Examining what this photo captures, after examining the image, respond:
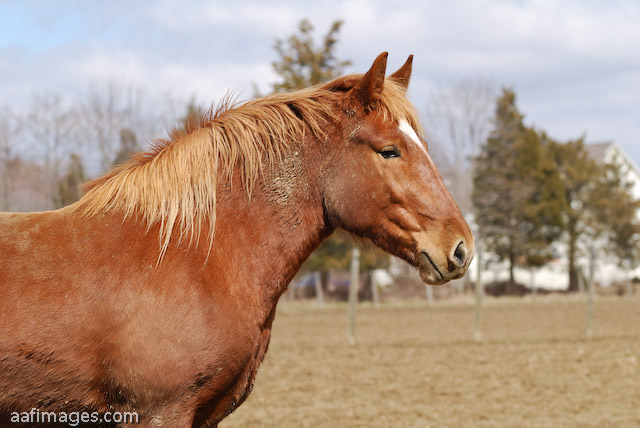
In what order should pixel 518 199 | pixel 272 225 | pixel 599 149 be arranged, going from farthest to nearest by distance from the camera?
pixel 599 149
pixel 518 199
pixel 272 225

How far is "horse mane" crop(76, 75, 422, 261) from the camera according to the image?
119 inches

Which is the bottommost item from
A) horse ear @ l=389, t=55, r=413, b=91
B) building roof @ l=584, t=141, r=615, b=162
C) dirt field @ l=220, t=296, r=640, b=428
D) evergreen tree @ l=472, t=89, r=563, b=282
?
Answer: dirt field @ l=220, t=296, r=640, b=428

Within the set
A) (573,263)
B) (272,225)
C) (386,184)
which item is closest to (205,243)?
(272,225)

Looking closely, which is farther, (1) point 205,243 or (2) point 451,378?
(2) point 451,378

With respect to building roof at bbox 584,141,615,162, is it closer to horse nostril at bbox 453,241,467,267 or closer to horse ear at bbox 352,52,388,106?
horse ear at bbox 352,52,388,106

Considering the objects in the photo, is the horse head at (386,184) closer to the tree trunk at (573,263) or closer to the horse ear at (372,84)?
the horse ear at (372,84)

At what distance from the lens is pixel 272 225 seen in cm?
315

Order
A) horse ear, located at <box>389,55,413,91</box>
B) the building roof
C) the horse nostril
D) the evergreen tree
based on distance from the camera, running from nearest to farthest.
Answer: the horse nostril < horse ear, located at <box>389,55,413,91</box> < the evergreen tree < the building roof

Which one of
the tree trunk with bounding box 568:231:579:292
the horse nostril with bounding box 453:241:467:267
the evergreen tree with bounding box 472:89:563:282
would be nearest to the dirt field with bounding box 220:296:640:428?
the horse nostril with bounding box 453:241:467:267

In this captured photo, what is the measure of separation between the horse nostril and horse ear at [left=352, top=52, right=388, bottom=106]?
2.91 feet

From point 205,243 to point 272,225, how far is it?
364 millimetres

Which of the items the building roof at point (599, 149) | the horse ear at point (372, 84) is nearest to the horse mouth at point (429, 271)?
the horse ear at point (372, 84)

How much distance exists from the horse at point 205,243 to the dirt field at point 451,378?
413 centimetres

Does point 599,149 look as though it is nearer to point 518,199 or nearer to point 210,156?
point 518,199
